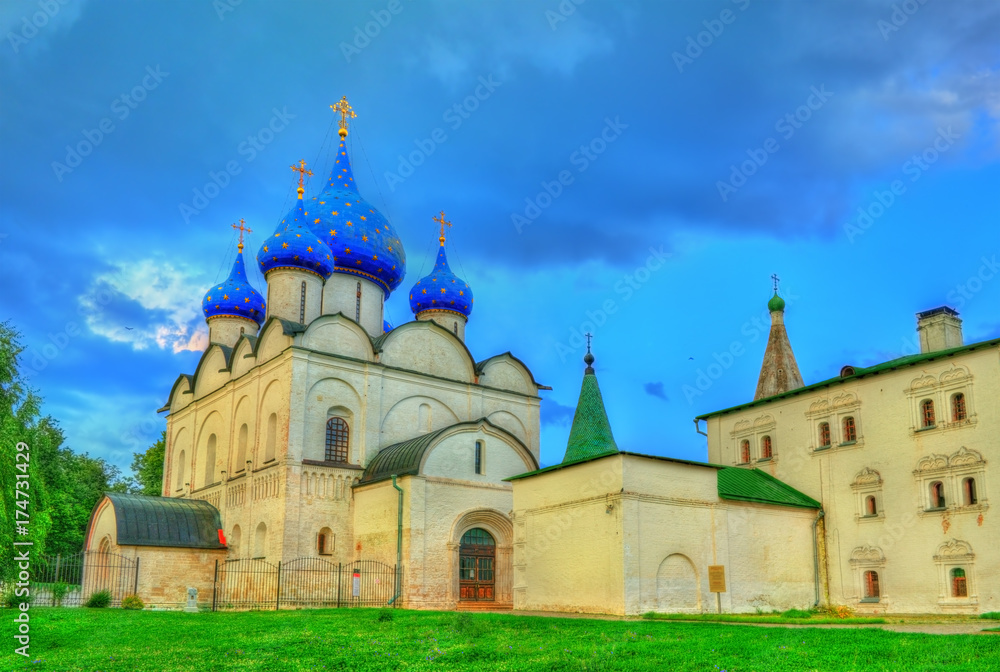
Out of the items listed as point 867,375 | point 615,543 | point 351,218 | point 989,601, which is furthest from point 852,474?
point 351,218

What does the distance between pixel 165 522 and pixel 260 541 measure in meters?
2.79

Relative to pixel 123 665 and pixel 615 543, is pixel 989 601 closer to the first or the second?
pixel 615 543

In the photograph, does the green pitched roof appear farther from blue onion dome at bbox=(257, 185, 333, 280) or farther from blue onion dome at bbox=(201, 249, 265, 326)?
blue onion dome at bbox=(201, 249, 265, 326)

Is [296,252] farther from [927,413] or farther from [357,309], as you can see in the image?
[927,413]

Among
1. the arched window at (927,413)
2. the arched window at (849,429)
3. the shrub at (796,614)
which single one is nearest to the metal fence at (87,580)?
the shrub at (796,614)

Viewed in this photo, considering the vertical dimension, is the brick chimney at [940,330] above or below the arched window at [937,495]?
above

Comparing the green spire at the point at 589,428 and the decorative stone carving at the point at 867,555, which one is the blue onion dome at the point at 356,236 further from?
the decorative stone carving at the point at 867,555

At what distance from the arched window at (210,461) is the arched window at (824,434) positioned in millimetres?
18279

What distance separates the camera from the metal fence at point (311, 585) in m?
21.9

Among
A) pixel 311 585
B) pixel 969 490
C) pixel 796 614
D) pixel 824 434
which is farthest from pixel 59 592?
pixel 969 490

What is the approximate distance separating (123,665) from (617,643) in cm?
554

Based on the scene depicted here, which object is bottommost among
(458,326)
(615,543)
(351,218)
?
(615,543)

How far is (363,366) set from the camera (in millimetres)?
24969

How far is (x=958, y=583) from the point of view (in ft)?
58.7
